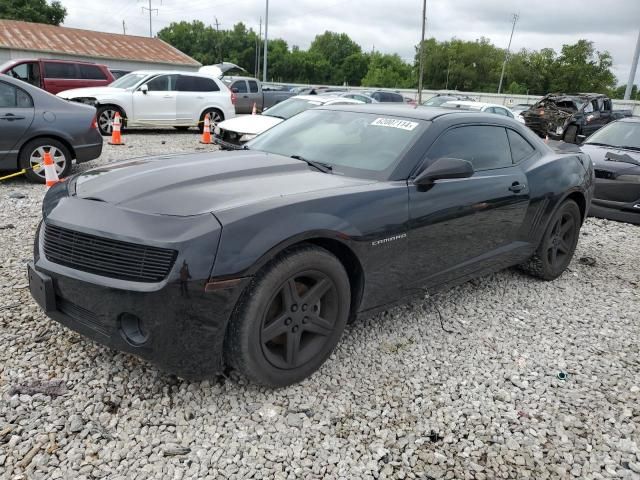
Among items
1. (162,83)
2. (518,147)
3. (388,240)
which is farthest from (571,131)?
(388,240)

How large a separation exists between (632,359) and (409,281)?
166 centimetres

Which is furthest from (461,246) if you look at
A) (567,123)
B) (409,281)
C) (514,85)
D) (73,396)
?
(514,85)

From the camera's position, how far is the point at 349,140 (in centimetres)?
368

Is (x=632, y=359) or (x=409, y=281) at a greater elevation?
(x=409, y=281)

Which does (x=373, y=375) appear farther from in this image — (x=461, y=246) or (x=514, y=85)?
(x=514, y=85)

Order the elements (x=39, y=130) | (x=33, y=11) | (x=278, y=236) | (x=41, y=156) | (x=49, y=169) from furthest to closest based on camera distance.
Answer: (x=33, y=11) < (x=41, y=156) < (x=39, y=130) < (x=49, y=169) < (x=278, y=236)

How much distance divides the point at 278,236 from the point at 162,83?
41.3 ft

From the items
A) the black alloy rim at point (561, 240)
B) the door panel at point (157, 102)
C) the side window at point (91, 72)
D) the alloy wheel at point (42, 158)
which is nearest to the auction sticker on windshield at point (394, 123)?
the black alloy rim at point (561, 240)

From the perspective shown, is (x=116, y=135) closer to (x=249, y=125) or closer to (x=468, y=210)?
(x=249, y=125)

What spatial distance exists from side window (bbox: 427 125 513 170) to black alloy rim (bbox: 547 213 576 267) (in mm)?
1022

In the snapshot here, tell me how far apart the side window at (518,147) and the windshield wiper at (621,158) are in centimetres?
369

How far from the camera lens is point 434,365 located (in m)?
3.27

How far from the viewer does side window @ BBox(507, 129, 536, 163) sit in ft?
14.2

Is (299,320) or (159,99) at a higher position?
(159,99)
